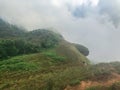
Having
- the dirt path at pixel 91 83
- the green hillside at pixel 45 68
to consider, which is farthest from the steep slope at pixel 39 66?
the dirt path at pixel 91 83

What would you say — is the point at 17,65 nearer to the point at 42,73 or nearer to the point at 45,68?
the point at 45,68

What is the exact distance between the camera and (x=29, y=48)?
234ft

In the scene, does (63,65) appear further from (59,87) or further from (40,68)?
(59,87)

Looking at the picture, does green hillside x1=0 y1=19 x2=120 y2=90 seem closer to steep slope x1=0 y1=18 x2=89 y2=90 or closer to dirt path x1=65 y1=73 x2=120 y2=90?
steep slope x1=0 y1=18 x2=89 y2=90

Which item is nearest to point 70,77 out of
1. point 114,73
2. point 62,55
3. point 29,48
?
point 114,73

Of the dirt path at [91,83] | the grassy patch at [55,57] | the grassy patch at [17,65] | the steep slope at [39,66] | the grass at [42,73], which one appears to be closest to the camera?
the dirt path at [91,83]

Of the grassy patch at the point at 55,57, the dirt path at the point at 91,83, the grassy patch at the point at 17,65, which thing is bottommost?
the dirt path at the point at 91,83

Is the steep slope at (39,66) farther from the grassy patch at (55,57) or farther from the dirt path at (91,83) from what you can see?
the dirt path at (91,83)

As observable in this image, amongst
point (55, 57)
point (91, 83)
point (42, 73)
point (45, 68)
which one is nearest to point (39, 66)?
point (45, 68)

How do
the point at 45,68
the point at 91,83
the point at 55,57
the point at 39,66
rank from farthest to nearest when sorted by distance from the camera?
the point at 55,57 < the point at 39,66 < the point at 45,68 < the point at 91,83

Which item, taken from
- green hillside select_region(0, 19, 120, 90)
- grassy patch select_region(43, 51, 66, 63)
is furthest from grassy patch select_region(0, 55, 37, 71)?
grassy patch select_region(43, 51, 66, 63)

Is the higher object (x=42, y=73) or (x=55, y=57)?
(x=55, y=57)

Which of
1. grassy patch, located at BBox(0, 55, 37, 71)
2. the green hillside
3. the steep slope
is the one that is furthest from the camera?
grassy patch, located at BBox(0, 55, 37, 71)

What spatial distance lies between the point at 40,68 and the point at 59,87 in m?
15.5
